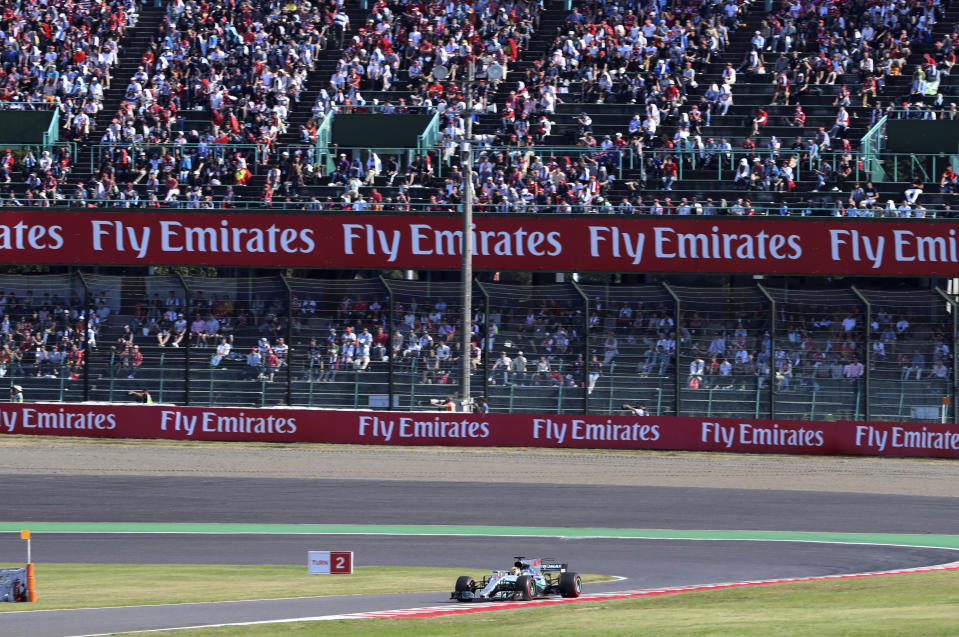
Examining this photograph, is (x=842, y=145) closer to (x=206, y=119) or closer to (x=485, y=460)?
(x=485, y=460)

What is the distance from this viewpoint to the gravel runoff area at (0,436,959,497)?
2684 cm

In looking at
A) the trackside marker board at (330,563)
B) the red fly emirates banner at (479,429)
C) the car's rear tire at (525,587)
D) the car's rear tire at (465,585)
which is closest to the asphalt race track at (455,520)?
the car's rear tire at (465,585)

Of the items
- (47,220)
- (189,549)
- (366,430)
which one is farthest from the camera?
(47,220)

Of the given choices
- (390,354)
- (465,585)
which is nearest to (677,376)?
(390,354)

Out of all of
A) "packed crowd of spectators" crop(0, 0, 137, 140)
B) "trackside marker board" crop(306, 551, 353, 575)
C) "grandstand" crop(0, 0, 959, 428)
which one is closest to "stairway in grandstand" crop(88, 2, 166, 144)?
"grandstand" crop(0, 0, 959, 428)

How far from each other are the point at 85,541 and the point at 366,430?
34.7 ft

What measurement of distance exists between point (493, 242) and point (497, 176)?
7.45 feet

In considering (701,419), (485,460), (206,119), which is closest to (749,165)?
(701,419)

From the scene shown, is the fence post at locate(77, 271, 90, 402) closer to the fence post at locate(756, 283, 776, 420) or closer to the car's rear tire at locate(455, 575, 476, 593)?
the fence post at locate(756, 283, 776, 420)

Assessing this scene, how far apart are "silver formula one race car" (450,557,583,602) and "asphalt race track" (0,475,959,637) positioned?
1.54 feet

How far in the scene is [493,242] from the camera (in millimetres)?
35219

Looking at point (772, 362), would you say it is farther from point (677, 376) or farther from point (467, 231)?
point (467, 231)

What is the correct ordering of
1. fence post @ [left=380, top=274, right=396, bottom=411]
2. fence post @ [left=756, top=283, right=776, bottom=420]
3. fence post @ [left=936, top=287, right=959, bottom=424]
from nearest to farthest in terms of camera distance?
1. fence post @ [left=936, top=287, right=959, bottom=424]
2. fence post @ [left=756, top=283, right=776, bottom=420]
3. fence post @ [left=380, top=274, right=396, bottom=411]

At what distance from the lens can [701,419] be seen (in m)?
30.1
